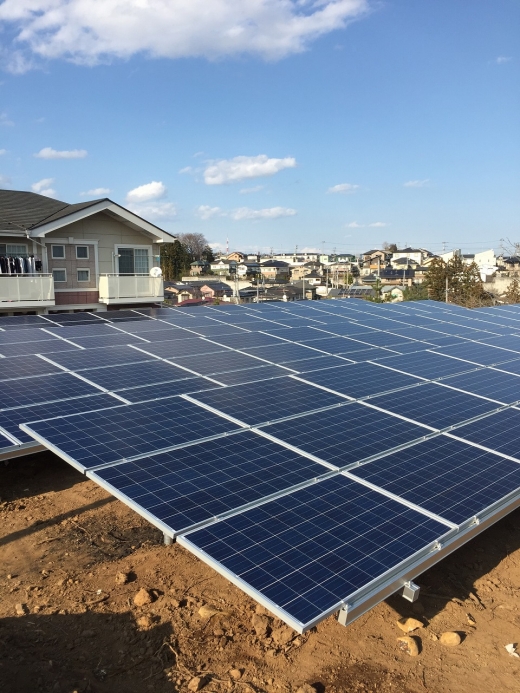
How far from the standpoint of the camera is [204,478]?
7285 millimetres

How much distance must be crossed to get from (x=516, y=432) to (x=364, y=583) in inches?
241

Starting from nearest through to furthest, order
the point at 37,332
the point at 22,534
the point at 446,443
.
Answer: the point at 446,443, the point at 22,534, the point at 37,332

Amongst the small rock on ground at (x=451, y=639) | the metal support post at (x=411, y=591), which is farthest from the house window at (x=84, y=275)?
the metal support post at (x=411, y=591)

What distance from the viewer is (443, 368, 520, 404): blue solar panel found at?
40.4ft

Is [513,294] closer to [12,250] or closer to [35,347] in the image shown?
[12,250]

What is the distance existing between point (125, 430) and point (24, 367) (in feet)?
18.3

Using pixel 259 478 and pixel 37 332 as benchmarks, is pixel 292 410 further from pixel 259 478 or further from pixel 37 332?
pixel 37 332

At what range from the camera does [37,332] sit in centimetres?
1677

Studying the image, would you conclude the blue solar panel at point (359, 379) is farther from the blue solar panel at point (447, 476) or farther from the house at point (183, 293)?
the house at point (183, 293)

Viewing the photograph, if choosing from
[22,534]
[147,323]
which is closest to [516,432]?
[22,534]

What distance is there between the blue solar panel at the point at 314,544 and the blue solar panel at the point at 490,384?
21.3 ft

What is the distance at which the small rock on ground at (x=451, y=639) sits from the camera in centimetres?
741

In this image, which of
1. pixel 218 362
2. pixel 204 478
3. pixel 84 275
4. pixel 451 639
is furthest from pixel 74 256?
pixel 451 639

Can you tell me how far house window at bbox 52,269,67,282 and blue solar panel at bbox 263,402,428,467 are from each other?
23981mm
